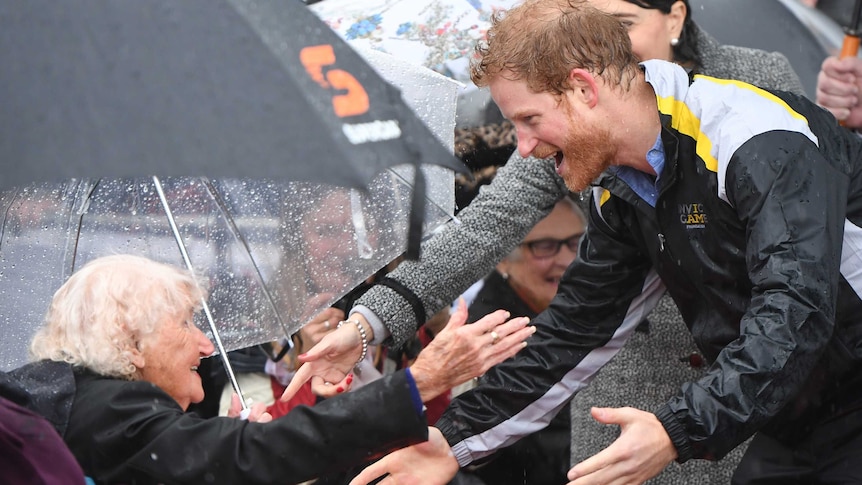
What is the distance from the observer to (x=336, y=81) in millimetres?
2439

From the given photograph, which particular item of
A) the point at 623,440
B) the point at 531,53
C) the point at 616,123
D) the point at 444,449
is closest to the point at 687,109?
the point at 616,123

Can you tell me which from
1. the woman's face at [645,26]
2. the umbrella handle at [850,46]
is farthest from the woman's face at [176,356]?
the umbrella handle at [850,46]

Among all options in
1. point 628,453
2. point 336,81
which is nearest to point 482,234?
point 628,453

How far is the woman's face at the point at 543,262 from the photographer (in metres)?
5.07

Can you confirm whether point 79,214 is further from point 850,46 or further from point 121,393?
point 850,46

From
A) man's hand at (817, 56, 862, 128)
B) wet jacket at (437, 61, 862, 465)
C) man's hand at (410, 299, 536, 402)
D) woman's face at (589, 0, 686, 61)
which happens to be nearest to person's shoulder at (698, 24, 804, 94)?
woman's face at (589, 0, 686, 61)

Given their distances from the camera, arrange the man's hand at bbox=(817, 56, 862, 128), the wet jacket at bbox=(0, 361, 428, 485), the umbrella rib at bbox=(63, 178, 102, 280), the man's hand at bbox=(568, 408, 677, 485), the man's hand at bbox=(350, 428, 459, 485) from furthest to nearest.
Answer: the man's hand at bbox=(817, 56, 862, 128) < the umbrella rib at bbox=(63, 178, 102, 280) < the man's hand at bbox=(350, 428, 459, 485) < the wet jacket at bbox=(0, 361, 428, 485) < the man's hand at bbox=(568, 408, 677, 485)

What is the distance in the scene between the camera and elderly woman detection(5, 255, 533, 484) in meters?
2.74

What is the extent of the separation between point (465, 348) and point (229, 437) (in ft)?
2.33

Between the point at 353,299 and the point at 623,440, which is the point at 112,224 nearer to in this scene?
the point at 353,299

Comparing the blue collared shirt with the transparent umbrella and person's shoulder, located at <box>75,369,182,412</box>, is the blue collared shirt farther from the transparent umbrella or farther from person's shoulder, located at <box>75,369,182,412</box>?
person's shoulder, located at <box>75,369,182,412</box>

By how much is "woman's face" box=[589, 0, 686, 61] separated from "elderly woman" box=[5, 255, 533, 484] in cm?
129

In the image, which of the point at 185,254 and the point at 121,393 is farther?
the point at 185,254

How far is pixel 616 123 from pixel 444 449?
1.08 meters
